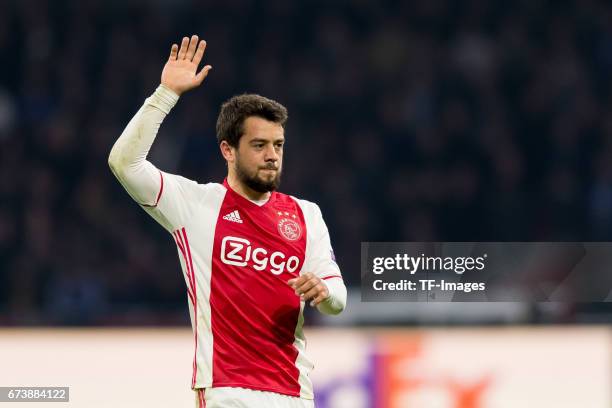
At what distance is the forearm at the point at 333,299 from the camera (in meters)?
3.92

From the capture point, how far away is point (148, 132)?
3914mm

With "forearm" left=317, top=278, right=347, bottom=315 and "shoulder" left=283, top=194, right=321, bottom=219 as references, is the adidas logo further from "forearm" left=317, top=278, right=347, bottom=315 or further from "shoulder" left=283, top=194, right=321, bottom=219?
"forearm" left=317, top=278, right=347, bottom=315

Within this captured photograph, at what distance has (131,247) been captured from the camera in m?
9.25

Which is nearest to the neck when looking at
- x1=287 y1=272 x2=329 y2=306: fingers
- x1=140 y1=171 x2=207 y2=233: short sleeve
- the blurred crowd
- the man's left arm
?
x1=140 y1=171 x2=207 y2=233: short sleeve

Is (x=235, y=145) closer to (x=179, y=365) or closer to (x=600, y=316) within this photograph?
(x=179, y=365)

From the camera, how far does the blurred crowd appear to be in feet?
30.3

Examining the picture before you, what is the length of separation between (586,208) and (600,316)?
354 centimetres

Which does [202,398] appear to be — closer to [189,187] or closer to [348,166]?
[189,187]

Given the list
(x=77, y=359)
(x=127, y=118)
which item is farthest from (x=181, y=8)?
(x=77, y=359)

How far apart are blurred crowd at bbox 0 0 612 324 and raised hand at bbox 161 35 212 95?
4245 millimetres

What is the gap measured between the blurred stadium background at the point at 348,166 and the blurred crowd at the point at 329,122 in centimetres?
2
